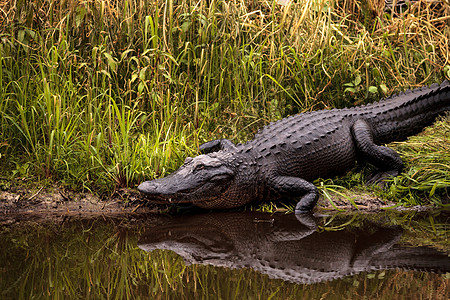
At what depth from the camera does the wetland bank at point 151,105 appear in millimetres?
3576

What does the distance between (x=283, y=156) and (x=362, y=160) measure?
1.05 metres

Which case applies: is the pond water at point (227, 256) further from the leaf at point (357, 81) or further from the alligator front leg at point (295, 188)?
the leaf at point (357, 81)

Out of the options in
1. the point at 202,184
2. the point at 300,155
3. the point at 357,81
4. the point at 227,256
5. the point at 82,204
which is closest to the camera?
the point at 227,256

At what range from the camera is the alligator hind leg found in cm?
498

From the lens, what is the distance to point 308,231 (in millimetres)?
3760

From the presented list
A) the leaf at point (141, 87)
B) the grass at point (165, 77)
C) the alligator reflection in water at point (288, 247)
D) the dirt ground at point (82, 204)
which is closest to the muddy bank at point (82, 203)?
the dirt ground at point (82, 204)

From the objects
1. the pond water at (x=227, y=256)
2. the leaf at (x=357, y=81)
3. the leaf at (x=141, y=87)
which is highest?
the leaf at (x=357, y=81)

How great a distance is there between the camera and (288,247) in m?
3.37

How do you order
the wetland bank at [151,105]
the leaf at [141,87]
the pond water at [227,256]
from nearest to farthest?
the pond water at [227,256] → the wetland bank at [151,105] → the leaf at [141,87]

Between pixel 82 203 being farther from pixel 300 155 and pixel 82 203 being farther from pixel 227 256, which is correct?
pixel 300 155

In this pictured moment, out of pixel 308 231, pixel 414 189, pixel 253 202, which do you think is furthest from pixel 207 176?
pixel 414 189

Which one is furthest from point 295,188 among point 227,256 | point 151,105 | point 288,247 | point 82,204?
point 82,204

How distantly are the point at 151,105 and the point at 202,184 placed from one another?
1.31 m

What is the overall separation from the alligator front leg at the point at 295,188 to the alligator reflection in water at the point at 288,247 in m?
0.27
